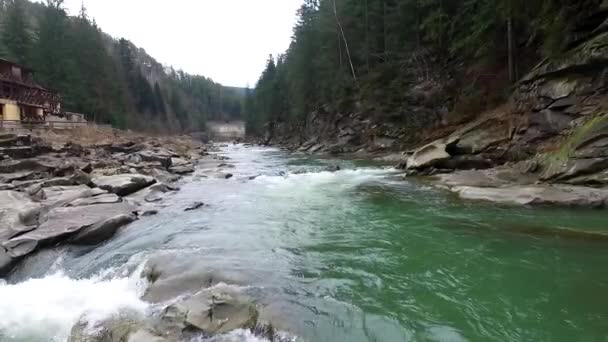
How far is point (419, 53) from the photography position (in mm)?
32969

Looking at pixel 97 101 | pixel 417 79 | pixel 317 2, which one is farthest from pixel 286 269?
pixel 97 101

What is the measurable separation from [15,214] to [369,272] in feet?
31.6

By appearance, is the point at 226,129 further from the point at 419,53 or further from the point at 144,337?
the point at 144,337

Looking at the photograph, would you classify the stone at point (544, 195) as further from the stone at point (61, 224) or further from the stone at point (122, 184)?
the stone at point (122, 184)

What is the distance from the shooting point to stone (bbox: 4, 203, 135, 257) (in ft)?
27.0

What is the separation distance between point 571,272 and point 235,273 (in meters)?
5.83

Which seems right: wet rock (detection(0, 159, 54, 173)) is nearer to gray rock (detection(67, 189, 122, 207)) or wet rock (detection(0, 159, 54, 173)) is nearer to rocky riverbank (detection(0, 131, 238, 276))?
rocky riverbank (detection(0, 131, 238, 276))

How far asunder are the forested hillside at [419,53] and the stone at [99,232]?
17118 millimetres

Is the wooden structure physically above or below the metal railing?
above

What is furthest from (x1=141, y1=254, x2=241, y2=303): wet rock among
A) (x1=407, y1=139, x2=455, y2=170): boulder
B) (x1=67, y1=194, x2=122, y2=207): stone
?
(x1=407, y1=139, x2=455, y2=170): boulder

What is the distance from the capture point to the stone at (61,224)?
822cm

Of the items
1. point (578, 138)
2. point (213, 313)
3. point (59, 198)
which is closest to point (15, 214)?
point (59, 198)

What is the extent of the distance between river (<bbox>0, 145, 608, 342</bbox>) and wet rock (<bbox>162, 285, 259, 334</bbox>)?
0.72 ft

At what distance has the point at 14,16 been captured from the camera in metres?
52.2
